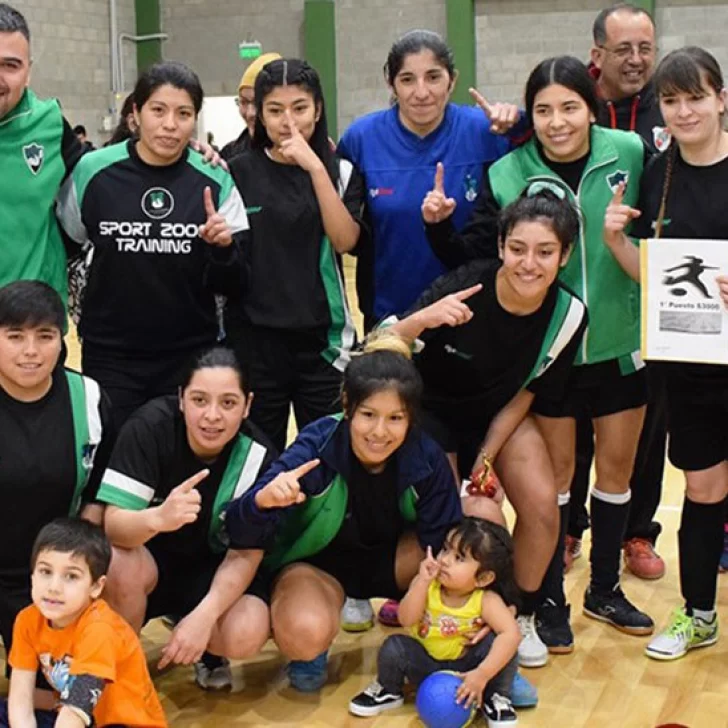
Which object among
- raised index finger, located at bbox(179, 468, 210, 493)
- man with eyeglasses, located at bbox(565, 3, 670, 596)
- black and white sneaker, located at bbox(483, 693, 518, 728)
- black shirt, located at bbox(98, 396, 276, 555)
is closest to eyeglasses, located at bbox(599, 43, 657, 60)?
man with eyeglasses, located at bbox(565, 3, 670, 596)

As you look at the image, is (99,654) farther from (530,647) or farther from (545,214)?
(545,214)

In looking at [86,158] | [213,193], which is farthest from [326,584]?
[86,158]

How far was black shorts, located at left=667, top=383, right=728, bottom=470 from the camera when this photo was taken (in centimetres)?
325

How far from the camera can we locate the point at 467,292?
10.6 ft

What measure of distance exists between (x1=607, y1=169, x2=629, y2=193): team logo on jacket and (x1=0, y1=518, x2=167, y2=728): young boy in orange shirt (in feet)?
5.84

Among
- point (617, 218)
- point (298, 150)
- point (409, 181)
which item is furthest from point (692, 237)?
point (298, 150)

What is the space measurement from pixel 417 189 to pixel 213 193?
643mm

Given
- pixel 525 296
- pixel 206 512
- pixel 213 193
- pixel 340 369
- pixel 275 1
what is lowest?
pixel 206 512

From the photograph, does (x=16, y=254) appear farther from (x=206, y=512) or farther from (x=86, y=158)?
(x=206, y=512)

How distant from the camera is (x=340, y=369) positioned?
3631mm

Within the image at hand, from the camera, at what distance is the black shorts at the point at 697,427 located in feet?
10.7

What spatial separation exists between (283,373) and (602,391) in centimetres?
100

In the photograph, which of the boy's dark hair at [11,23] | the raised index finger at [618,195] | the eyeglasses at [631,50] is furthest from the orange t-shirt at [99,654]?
the eyeglasses at [631,50]

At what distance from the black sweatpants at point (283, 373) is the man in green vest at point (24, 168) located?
0.62 m
